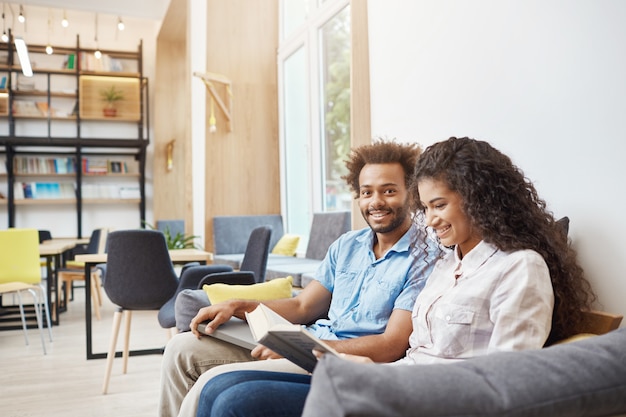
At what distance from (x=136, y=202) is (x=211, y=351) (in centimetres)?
752

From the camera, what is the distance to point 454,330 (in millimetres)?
1391

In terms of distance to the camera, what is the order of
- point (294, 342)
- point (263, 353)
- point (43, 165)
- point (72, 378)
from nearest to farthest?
point (294, 342)
point (263, 353)
point (72, 378)
point (43, 165)

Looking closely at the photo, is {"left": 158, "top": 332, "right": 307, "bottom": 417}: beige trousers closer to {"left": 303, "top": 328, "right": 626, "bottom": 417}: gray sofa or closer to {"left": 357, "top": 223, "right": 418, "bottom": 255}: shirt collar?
{"left": 357, "top": 223, "right": 418, "bottom": 255}: shirt collar

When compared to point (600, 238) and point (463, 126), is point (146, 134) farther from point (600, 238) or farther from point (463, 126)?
point (600, 238)

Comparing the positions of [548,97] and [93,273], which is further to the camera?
[93,273]

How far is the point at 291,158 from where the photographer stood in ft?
21.0

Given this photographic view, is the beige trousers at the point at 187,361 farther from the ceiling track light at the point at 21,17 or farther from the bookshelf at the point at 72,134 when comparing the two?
the ceiling track light at the point at 21,17

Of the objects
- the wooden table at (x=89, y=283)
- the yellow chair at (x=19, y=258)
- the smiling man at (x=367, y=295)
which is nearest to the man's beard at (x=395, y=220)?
the smiling man at (x=367, y=295)

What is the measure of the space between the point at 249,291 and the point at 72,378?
1903mm

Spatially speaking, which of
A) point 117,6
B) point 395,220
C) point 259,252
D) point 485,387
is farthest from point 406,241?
point 117,6

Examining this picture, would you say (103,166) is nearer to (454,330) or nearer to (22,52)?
(22,52)

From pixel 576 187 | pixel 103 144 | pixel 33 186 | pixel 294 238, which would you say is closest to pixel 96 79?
pixel 103 144

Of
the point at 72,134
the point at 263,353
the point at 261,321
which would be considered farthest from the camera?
the point at 72,134

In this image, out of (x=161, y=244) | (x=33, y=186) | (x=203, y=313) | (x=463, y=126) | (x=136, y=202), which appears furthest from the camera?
(x=136, y=202)
